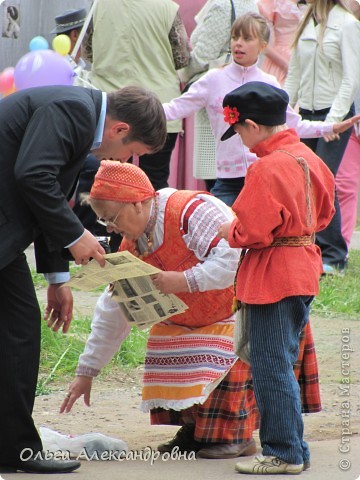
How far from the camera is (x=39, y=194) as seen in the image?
3395 mm

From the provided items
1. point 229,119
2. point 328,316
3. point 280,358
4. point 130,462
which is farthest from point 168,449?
point 328,316

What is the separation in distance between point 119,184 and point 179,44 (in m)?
4.12

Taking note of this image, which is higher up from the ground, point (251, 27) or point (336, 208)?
point (251, 27)

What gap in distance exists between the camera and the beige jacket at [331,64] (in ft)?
25.1

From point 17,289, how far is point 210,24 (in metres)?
4.41

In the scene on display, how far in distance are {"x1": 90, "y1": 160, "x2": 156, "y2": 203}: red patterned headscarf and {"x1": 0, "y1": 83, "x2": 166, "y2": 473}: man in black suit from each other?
0.82 feet

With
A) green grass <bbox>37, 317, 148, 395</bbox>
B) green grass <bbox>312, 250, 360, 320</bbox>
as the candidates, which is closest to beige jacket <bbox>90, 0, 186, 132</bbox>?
green grass <bbox>312, 250, 360, 320</bbox>

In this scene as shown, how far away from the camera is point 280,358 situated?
3.67m

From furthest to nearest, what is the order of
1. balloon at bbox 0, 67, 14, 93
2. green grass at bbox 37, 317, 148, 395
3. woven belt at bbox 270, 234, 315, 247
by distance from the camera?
balloon at bbox 0, 67, 14, 93 → green grass at bbox 37, 317, 148, 395 → woven belt at bbox 270, 234, 315, 247

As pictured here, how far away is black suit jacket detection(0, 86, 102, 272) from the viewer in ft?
11.1

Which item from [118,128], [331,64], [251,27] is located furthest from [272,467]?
[331,64]

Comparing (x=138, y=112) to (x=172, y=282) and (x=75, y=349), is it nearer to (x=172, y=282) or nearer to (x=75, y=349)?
(x=172, y=282)

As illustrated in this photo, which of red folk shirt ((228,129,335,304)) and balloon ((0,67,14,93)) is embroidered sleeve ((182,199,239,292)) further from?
balloon ((0,67,14,93))

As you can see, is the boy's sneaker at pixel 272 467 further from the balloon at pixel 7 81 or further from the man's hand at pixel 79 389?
the balloon at pixel 7 81
